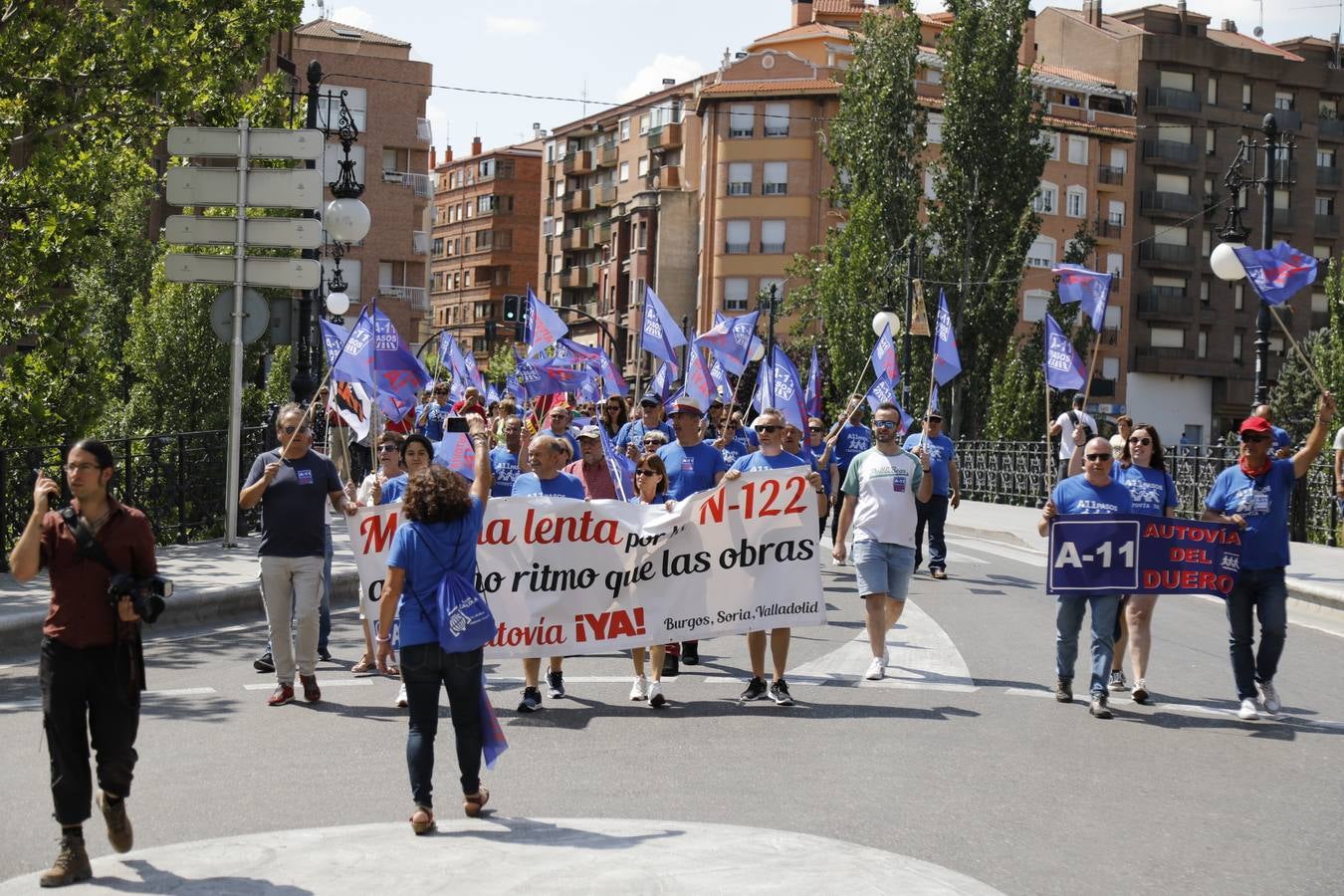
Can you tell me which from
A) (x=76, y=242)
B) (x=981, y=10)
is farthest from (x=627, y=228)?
(x=76, y=242)

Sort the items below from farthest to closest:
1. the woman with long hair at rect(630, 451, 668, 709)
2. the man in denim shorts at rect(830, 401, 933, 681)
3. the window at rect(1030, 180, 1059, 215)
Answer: the window at rect(1030, 180, 1059, 215), the man in denim shorts at rect(830, 401, 933, 681), the woman with long hair at rect(630, 451, 668, 709)

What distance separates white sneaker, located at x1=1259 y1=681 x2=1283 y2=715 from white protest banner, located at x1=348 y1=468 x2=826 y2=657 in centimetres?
281

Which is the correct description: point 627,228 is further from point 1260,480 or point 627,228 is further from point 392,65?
point 1260,480

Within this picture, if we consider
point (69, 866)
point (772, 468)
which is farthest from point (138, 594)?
point (772, 468)

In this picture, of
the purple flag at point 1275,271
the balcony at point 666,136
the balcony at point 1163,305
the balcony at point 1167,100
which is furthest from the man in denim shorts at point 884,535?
the balcony at point 666,136

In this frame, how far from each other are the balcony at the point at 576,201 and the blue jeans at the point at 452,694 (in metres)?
105

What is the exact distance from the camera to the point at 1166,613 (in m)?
17.2

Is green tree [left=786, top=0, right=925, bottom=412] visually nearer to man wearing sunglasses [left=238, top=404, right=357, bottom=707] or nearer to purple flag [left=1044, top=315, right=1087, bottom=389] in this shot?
purple flag [left=1044, top=315, right=1087, bottom=389]

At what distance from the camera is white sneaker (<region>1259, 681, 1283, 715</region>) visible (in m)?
10.8

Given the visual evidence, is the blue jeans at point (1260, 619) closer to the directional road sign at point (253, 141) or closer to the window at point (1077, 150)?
the directional road sign at point (253, 141)

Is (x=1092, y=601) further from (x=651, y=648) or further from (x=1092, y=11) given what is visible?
(x=1092, y=11)

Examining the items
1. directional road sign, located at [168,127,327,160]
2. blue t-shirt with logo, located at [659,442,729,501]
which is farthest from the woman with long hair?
directional road sign, located at [168,127,327,160]

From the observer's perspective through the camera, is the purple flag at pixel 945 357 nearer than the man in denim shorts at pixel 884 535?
No

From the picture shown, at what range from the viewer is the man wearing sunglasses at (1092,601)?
10664mm
